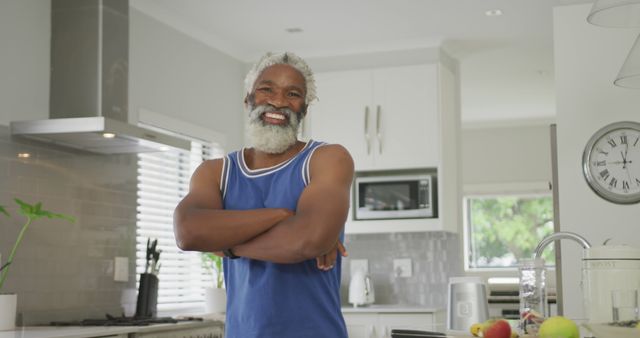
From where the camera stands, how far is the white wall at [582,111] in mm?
4500

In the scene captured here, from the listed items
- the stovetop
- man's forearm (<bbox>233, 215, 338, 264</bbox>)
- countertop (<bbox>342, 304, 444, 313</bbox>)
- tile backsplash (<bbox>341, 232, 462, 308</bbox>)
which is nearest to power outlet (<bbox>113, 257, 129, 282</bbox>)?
the stovetop

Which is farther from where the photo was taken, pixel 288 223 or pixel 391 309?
pixel 391 309

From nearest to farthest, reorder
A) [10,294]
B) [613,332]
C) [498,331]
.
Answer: [613,332]
[498,331]
[10,294]

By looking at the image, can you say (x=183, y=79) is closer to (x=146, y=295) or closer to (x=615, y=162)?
(x=146, y=295)

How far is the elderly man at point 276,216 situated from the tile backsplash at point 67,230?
7.76 feet

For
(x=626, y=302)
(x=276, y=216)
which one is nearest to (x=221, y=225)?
(x=276, y=216)

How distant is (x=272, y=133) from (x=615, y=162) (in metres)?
3.17

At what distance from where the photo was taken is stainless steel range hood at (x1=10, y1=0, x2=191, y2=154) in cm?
416

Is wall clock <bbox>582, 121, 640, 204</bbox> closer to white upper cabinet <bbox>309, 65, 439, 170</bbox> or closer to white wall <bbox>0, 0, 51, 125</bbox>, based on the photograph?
white upper cabinet <bbox>309, 65, 439, 170</bbox>

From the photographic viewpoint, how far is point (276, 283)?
1644 millimetres

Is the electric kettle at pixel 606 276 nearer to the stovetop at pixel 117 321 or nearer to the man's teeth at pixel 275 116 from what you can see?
the man's teeth at pixel 275 116

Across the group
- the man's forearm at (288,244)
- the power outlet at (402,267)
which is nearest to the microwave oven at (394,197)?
the power outlet at (402,267)

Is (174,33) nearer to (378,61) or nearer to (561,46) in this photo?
(378,61)

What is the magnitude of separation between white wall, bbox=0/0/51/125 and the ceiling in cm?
71
